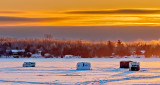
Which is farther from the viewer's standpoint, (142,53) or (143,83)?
(142,53)

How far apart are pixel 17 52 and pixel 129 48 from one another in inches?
1984

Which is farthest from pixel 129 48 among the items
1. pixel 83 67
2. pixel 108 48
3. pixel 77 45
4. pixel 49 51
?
pixel 83 67

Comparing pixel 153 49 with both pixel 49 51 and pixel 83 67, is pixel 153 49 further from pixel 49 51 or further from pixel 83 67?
pixel 83 67

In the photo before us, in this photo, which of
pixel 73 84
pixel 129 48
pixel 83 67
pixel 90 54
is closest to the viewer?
pixel 73 84

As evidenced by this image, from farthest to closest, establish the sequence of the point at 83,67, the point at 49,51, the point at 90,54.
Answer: the point at 49,51 < the point at 90,54 < the point at 83,67

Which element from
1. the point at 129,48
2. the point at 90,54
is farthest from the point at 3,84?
the point at 129,48

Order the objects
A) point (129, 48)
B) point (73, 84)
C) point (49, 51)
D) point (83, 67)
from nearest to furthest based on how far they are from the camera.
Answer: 1. point (73, 84)
2. point (83, 67)
3. point (49, 51)
4. point (129, 48)

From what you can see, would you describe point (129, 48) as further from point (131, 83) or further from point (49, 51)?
point (131, 83)

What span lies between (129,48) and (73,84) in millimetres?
142422

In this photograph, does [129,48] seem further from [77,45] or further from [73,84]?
[73,84]

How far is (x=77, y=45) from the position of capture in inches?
6727

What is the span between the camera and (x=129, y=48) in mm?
178250

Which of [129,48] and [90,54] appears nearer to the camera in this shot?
[90,54]

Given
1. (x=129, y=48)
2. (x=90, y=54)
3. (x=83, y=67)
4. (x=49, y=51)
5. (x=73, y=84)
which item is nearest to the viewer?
(x=73, y=84)
